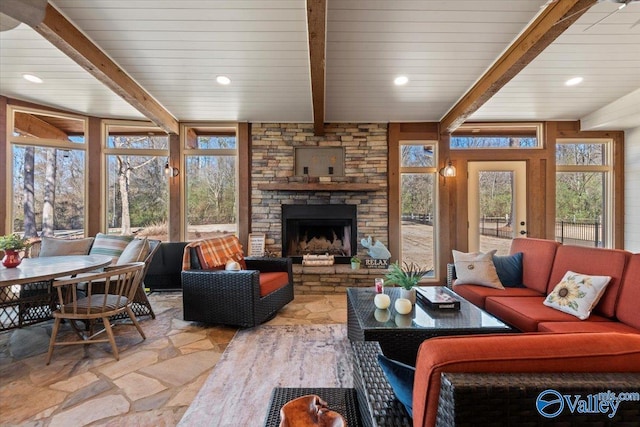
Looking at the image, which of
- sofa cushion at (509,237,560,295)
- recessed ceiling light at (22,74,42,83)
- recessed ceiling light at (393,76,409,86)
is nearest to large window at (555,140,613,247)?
sofa cushion at (509,237,560,295)

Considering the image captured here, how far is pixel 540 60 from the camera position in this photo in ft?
9.66

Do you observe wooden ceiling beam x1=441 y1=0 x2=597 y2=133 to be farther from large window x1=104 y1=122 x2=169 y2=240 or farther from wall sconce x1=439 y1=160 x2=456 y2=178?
large window x1=104 y1=122 x2=169 y2=240

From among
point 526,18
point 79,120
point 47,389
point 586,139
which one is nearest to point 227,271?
point 47,389

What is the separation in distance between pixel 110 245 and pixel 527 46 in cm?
472

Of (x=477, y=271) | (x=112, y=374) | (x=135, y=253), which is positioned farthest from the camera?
(x=135, y=253)

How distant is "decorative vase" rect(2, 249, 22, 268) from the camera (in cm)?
245

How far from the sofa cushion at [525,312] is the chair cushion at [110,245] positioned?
4.01 m

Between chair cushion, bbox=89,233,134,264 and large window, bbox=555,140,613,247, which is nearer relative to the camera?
chair cushion, bbox=89,233,134,264

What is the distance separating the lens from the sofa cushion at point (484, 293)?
8.86 feet

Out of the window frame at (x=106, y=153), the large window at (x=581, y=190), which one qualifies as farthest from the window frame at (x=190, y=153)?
the large window at (x=581, y=190)

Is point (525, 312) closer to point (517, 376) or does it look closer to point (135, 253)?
point (517, 376)

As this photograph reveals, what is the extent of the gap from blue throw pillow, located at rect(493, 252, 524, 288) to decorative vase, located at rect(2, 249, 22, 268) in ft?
14.8

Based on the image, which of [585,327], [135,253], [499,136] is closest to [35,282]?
[135,253]

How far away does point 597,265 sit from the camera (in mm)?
2322
